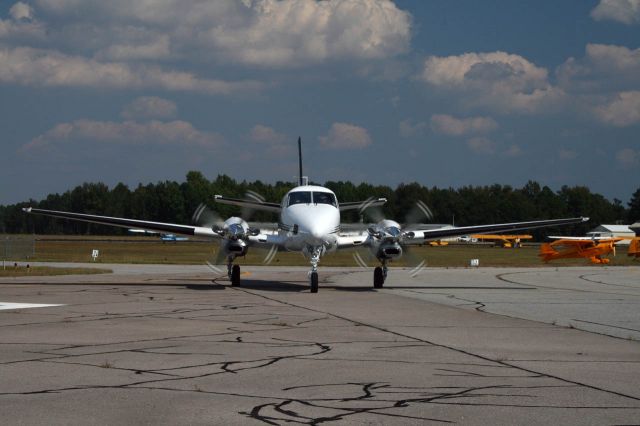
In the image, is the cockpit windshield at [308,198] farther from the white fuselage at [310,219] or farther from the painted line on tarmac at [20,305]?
the painted line on tarmac at [20,305]

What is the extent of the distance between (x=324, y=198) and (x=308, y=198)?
0.62m

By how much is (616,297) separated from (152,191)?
17192 centimetres

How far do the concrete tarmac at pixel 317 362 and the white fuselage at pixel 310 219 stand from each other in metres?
3.90

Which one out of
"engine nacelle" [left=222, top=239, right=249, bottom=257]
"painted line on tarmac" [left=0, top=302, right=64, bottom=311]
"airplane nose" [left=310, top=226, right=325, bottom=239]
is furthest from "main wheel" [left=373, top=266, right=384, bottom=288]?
"painted line on tarmac" [left=0, top=302, right=64, bottom=311]

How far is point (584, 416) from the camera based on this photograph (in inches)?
300

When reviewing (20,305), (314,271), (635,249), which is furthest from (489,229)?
(635,249)

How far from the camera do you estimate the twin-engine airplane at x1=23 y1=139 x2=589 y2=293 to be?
1005 inches

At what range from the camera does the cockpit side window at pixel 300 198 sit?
26.8 metres

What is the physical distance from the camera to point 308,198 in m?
26.8

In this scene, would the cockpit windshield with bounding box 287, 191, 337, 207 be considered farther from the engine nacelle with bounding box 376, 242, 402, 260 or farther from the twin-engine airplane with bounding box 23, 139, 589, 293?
the engine nacelle with bounding box 376, 242, 402, 260

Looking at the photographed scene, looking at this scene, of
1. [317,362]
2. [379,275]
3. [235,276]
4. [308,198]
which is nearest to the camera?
[317,362]

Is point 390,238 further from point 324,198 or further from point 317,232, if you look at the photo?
point 317,232

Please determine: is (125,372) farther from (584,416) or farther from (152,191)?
(152,191)

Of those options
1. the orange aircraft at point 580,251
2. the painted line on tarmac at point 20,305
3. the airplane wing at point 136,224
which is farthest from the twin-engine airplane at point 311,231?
the orange aircraft at point 580,251
